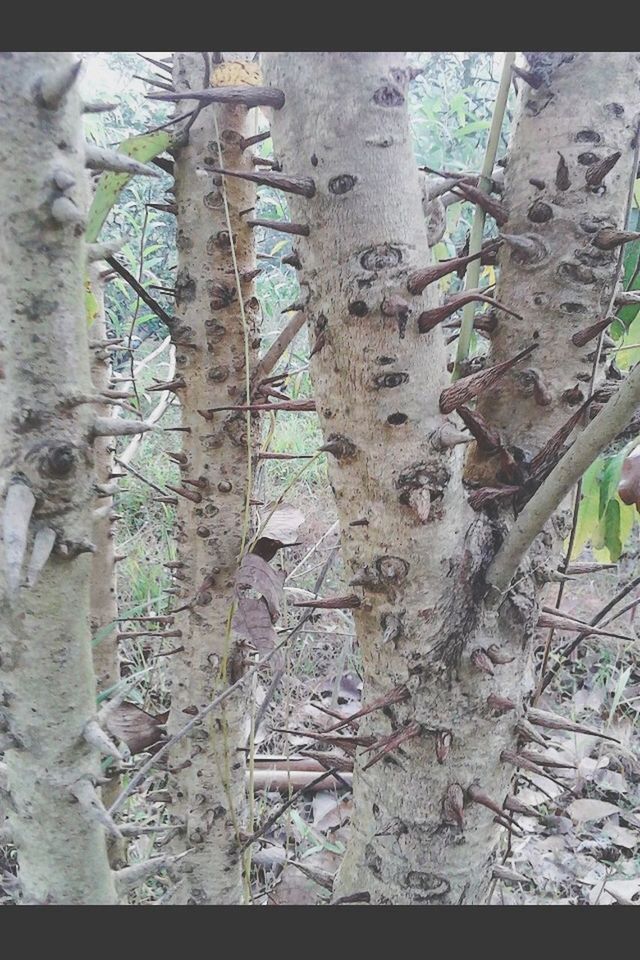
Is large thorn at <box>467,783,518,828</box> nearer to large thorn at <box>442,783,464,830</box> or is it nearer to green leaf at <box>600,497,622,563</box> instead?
large thorn at <box>442,783,464,830</box>

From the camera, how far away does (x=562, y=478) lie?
0.45 m

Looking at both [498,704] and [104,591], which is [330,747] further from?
[498,704]

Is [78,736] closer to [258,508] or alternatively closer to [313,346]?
[313,346]

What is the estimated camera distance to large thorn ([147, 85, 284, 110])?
19.0 inches

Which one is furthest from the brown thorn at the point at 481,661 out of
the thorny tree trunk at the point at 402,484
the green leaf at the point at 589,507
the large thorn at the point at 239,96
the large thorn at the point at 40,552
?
the large thorn at the point at 239,96

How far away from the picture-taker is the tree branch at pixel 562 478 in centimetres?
40

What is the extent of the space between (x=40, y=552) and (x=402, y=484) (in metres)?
0.26

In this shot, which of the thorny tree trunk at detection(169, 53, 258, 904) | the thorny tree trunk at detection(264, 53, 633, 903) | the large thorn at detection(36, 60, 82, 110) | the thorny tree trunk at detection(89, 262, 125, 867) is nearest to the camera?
the large thorn at detection(36, 60, 82, 110)

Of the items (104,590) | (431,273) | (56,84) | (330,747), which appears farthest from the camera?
(330,747)

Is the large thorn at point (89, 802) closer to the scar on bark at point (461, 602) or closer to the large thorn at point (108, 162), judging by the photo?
the scar on bark at point (461, 602)

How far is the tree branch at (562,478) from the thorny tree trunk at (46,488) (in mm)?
295

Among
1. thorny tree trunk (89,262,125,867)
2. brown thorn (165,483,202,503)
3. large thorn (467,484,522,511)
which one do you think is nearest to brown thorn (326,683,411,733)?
large thorn (467,484,522,511)

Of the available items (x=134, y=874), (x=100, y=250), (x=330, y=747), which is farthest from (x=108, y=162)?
(x=330, y=747)

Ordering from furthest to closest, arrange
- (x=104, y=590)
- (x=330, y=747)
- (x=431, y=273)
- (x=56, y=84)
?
1. (x=330, y=747)
2. (x=104, y=590)
3. (x=431, y=273)
4. (x=56, y=84)
